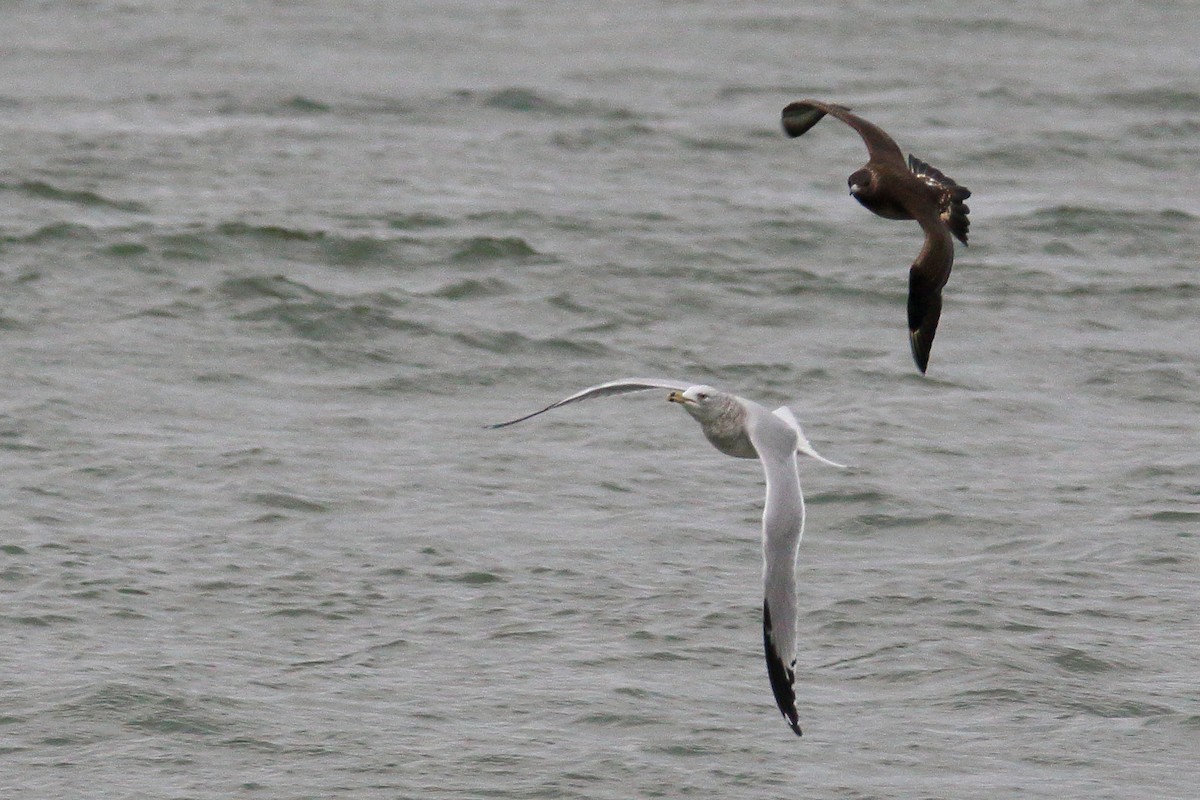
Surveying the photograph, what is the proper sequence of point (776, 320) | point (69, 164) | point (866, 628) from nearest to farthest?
1. point (866, 628)
2. point (776, 320)
3. point (69, 164)

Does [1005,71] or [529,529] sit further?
[1005,71]

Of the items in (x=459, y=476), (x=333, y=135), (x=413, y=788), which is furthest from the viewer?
(x=333, y=135)

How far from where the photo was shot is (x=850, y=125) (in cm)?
993

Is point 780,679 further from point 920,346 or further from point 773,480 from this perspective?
point 920,346

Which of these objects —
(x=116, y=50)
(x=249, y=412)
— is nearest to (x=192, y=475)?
(x=249, y=412)

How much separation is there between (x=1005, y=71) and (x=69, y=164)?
9450 mm

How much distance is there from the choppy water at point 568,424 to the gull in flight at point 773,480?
139cm

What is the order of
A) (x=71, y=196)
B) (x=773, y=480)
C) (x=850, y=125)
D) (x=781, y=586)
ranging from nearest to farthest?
(x=781, y=586) < (x=773, y=480) < (x=850, y=125) < (x=71, y=196)

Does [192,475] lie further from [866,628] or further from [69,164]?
[69,164]

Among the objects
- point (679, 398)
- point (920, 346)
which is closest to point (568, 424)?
point (920, 346)

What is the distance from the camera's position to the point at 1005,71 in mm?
23219

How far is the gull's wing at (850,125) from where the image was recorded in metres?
9.59

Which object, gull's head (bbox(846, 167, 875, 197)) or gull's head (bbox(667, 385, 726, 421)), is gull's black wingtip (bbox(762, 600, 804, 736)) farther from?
gull's head (bbox(846, 167, 875, 197))

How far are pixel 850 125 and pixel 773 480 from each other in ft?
8.40
